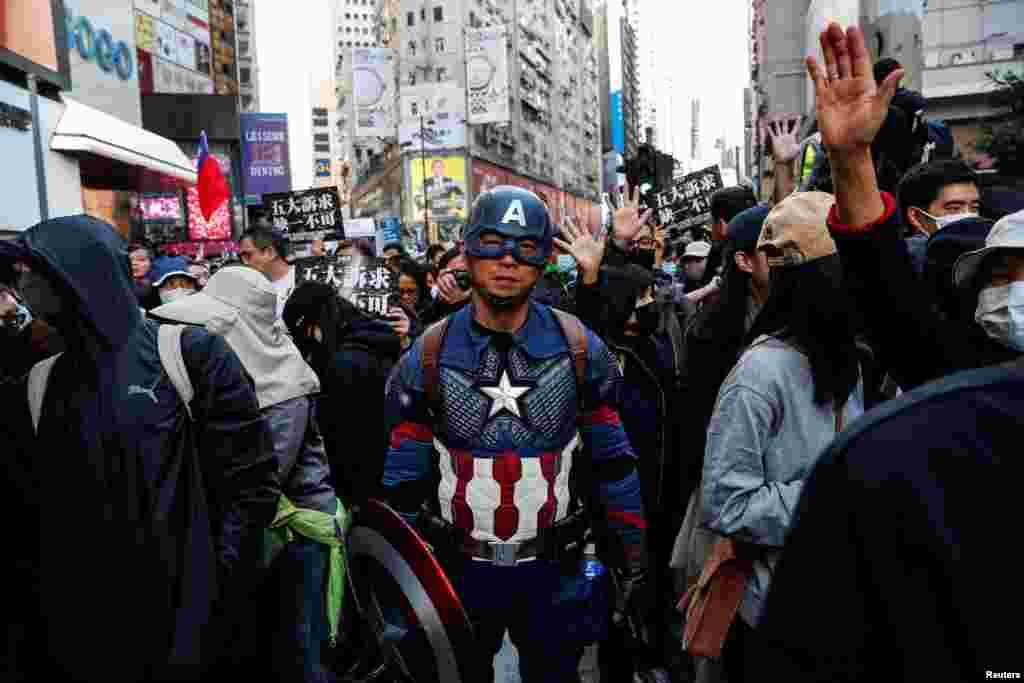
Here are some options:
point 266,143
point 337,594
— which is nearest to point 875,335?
point 337,594

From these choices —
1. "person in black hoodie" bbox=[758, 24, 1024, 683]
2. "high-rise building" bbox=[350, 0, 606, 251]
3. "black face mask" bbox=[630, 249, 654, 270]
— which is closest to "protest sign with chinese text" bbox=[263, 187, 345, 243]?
"black face mask" bbox=[630, 249, 654, 270]

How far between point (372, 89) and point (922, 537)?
53.0m

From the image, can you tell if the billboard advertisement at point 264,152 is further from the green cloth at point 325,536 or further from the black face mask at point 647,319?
the green cloth at point 325,536

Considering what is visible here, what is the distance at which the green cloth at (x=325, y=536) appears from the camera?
341 cm

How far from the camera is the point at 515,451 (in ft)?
10.2

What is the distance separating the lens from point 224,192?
14609 millimetres

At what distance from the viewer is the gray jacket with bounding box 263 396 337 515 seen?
3.54 metres

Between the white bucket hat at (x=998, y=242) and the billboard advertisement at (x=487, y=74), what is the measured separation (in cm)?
5355

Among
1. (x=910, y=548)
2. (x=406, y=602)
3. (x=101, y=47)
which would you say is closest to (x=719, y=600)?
(x=406, y=602)

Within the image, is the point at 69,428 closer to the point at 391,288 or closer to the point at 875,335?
the point at 875,335

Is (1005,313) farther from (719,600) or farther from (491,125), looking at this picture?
(491,125)

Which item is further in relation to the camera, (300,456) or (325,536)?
(300,456)

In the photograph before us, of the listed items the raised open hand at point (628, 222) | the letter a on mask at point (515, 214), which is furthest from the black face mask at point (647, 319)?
the letter a on mask at point (515, 214)

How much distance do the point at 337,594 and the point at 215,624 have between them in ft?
3.33
